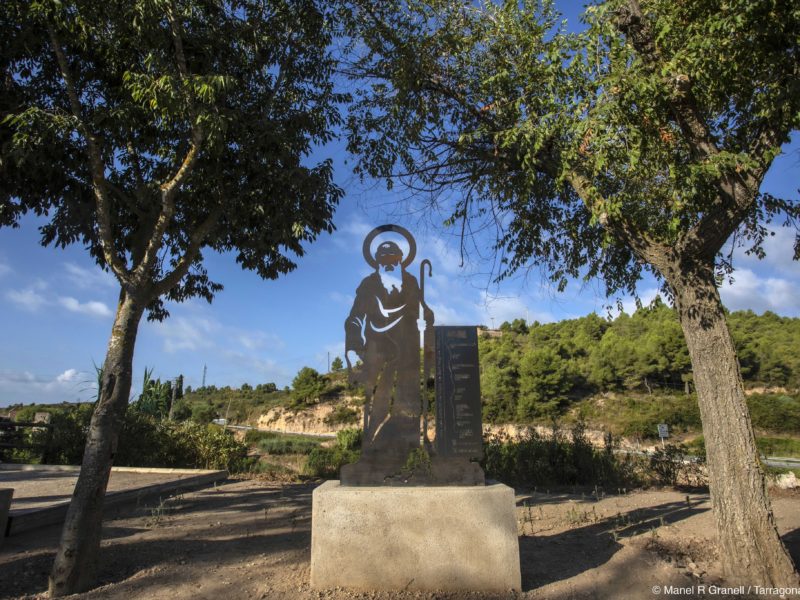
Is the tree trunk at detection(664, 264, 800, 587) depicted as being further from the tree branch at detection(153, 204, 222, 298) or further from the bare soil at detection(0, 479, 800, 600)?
the tree branch at detection(153, 204, 222, 298)

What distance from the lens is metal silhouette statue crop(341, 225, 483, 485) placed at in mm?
4324

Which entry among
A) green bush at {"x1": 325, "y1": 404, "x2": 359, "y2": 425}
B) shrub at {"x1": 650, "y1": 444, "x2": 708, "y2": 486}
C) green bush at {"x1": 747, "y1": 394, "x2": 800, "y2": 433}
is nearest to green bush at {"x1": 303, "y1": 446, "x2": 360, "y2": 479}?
shrub at {"x1": 650, "y1": 444, "x2": 708, "y2": 486}

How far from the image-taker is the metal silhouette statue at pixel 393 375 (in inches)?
170

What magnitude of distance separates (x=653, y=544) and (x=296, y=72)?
707 centimetres

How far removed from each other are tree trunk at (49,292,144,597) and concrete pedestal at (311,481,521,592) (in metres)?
1.83

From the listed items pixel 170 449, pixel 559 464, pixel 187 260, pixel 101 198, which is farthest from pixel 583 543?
pixel 170 449

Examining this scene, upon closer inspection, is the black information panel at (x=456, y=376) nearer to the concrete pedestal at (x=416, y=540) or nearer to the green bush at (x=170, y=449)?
the concrete pedestal at (x=416, y=540)

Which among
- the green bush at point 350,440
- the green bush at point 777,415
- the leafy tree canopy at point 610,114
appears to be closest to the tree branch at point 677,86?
the leafy tree canopy at point 610,114

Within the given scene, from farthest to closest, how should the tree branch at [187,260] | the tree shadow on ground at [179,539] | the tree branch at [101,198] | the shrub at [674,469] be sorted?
1. the shrub at [674,469]
2. the tree branch at [187,260]
3. the tree branch at [101,198]
4. the tree shadow on ground at [179,539]

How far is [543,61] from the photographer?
20.6 feet

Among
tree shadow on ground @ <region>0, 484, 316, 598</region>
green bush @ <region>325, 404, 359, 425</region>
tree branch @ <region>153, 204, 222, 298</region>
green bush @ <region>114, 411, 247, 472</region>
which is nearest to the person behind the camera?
tree shadow on ground @ <region>0, 484, 316, 598</region>

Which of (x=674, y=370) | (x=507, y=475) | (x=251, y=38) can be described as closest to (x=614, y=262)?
(x=507, y=475)

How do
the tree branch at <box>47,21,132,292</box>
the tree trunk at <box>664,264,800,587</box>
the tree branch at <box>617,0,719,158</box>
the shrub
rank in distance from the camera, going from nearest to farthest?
the tree trunk at <box>664,264,800,587</box>
the tree branch at <box>47,21,132,292</box>
the tree branch at <box>617,0,719,158</box>
the shrub

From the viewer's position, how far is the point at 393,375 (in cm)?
467
